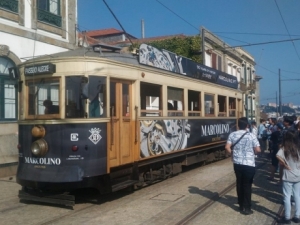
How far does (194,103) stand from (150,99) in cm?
285

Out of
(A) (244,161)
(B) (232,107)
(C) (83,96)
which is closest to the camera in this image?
(A) (244,161)

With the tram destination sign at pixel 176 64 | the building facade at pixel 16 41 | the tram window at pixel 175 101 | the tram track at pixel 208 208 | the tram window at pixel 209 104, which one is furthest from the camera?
the tram window at pixel 209 104

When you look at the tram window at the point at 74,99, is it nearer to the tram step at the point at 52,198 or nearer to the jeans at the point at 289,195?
the tram step at the point at 52,198

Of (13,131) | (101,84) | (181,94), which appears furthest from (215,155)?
(101,84)

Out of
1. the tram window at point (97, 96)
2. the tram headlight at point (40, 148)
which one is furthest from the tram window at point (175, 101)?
the tram headlight at point (40, 148)

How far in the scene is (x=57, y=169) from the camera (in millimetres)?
7664

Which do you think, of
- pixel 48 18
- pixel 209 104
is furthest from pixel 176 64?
pixel 48 18

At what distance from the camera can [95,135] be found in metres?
7.84

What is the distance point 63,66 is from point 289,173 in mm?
4622

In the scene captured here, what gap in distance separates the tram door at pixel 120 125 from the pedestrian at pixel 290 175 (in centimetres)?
326

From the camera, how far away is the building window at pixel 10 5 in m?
12.7

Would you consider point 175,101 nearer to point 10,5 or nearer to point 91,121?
point 91,121

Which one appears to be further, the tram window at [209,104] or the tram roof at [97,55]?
the tram window at [209,104]

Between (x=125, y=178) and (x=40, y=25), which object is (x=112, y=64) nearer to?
(x=125, y=178)
